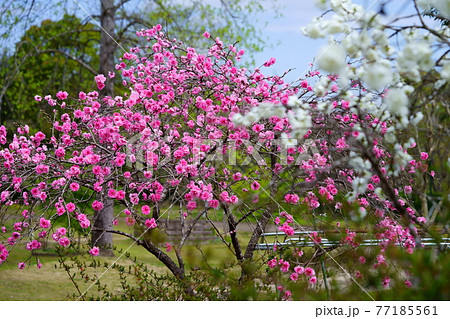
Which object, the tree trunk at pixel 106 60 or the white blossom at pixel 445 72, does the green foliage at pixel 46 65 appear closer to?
the tree trunk at pixel 106 60

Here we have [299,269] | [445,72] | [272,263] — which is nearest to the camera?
[445,72]

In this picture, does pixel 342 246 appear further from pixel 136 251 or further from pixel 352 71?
pixel 136 251

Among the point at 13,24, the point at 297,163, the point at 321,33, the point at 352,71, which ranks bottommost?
the point at 297,163

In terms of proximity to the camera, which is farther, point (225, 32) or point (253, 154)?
point (225, 32)

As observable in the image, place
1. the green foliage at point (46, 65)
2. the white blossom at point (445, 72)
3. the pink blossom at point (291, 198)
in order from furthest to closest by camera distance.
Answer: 1. the green foliage at point (46, 65)
2. the pink blossom at point (291, 198)
3. the white blossom at point (445, 72)

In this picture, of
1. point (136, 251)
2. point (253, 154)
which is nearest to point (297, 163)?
point (253, 154)

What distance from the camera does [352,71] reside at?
2.54 metres

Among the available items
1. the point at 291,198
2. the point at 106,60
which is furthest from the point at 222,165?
the point at 106,60

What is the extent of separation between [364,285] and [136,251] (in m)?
7.37

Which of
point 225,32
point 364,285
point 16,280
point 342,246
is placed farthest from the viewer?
point 225,32

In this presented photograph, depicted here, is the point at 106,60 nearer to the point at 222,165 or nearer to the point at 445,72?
the point at 222,165

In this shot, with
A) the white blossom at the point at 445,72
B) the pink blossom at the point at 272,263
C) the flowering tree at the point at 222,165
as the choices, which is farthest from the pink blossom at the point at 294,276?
the white blossom at the point at 445,72

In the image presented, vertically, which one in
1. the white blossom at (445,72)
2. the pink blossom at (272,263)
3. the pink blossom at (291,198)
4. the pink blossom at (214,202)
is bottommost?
the pink blossom at (272,263)

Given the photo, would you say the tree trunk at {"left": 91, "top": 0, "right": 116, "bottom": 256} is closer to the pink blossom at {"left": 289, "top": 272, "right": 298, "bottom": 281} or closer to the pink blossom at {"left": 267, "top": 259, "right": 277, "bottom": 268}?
the pink blossom at {"left": 267, "top": 259, "right": 277, "bottom": 268}
